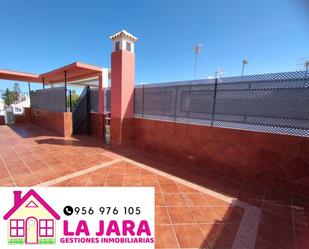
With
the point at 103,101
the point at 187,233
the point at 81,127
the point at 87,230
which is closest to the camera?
the point at 87,230

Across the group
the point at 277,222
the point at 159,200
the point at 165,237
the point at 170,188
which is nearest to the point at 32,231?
the point at 165,237

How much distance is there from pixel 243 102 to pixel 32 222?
4.17 m

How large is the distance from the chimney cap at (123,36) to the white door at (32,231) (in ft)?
17.0

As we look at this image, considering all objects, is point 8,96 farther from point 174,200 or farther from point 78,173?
point 174,200

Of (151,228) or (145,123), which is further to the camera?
(145,123)

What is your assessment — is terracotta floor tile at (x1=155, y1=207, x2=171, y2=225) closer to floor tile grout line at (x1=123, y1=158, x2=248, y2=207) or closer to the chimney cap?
floor tile grout line at (x1=123, y1=158, x2=248, y2=207)

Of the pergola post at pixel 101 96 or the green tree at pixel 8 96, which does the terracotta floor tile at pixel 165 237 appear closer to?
the pergola post at pixel 101 96

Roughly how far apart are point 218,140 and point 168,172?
1.49m

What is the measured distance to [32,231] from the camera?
1.57 meters

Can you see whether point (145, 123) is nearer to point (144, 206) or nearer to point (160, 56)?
point (144, 206)

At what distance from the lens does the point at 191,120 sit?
427 centimetres

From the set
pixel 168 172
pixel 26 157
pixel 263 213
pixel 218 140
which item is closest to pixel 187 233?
pixel 263 213

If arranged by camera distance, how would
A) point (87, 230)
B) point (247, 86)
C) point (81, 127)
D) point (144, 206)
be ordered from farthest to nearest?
1. point (81, 127)
2. point (247, 86)
3. point (144, 206)
4. point (87, 230)

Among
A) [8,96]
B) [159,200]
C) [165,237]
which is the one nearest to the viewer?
[165,237]
